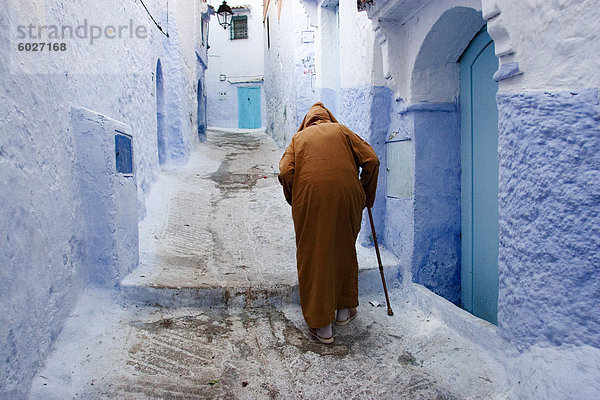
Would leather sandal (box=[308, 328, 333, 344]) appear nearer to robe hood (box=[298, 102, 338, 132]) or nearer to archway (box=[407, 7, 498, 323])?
archway (box=[407, 7, 498, 323])

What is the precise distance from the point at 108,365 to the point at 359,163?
1.94 m

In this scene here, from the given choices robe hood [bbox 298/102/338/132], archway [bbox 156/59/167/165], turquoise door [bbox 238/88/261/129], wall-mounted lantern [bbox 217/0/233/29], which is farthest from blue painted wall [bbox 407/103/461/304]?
turquoise door [bbox 238/88/261/129]

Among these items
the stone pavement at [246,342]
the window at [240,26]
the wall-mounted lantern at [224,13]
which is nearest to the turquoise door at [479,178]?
the stone pavement at [246,342]

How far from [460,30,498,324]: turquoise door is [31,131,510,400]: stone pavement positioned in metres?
0.44

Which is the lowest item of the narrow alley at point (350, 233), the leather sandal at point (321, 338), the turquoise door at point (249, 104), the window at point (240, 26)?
the leather sandal at point (321, 338)

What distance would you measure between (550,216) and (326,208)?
3.99 feet

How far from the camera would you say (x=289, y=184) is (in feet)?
9.02

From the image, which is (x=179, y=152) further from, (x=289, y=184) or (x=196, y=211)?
(x=289, y=184)

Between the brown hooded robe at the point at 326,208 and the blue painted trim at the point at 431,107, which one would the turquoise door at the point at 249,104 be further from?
the brown hooded robe at the point at 326,208

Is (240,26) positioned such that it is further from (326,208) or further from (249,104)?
(326,208)

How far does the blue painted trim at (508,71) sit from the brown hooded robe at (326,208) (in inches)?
38.4

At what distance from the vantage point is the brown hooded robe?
2.58 metres

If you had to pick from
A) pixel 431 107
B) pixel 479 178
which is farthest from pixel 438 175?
pixel 431 107

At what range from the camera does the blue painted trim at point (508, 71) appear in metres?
1.94
